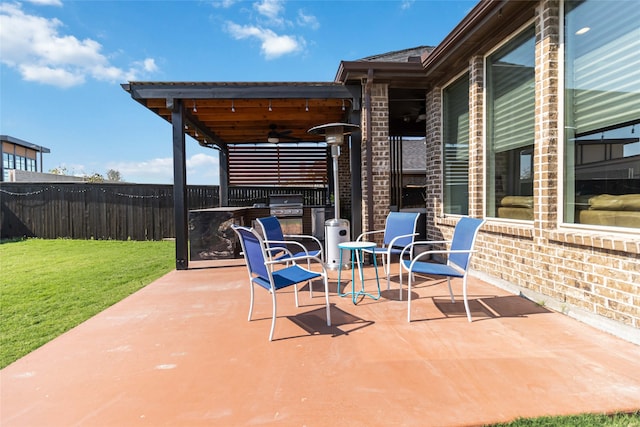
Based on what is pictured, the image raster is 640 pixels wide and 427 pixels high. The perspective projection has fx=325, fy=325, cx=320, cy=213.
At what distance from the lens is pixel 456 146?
478 centimetres

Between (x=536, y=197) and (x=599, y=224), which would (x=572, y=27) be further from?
(x=599, y=224)

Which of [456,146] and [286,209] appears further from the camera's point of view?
[286,209]

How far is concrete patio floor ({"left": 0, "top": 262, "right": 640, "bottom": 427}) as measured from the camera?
5.34 ft

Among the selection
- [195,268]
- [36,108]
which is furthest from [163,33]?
[36,108]

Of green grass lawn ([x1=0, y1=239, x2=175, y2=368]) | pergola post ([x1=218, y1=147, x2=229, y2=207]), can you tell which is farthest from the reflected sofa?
pergola post ([x1=218, y1=147, x2=229, y2=207])

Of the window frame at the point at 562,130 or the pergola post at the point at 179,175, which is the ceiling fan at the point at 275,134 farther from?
the window frame at the point at 562,130

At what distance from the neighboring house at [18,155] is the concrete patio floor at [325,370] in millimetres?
17299

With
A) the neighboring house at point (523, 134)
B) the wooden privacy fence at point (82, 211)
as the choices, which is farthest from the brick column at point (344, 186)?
the wooden privacy fence at point (82, 211)

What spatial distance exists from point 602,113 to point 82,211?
1136 cm

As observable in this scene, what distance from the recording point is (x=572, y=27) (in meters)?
2.82

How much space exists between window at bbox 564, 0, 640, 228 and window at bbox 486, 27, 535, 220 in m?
0.41

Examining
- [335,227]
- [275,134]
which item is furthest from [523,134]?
[275,134]

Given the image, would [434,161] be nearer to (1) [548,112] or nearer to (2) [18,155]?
(1) [548,112]

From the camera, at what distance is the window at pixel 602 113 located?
2.41 meters
